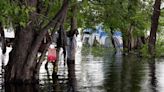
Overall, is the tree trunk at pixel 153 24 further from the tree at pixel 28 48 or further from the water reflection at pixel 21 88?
the water reflection at pixel 21 88

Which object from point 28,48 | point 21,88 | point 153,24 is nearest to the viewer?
point 21,88

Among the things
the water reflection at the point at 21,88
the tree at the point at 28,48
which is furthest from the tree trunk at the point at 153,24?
the water reflection at the point at 21,88

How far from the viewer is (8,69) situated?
1980 cm

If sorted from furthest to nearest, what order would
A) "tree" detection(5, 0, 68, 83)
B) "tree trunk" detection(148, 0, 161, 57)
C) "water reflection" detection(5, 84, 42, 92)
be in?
"tree trunk" detection(148, 0, 161, 57), "tree" detection(5, 0, 68, 83), "water reflection" detection(5, 84, 42, 92)

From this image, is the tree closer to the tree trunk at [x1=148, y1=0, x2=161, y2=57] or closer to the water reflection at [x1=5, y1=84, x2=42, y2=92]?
the water reflection at [x1=5, y1=84, x2=42, y2=92]

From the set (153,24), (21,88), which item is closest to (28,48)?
(21,88)

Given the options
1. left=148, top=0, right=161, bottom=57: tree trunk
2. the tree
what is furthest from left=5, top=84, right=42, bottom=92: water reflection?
left=148, top=0, right=161, bottom=57: tree trunk

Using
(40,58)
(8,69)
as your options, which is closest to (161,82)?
(40,58)

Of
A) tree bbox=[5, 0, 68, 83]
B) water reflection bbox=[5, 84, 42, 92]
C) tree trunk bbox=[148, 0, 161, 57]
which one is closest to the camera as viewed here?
water reflection bbox=[5, 84, 42, 92]

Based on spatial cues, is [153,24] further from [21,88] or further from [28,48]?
[21,88]

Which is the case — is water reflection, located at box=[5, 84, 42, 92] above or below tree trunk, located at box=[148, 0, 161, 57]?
below

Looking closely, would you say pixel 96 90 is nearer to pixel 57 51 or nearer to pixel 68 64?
pixel 57 51

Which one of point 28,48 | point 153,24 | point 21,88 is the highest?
point 153,24

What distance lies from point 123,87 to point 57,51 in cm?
612
